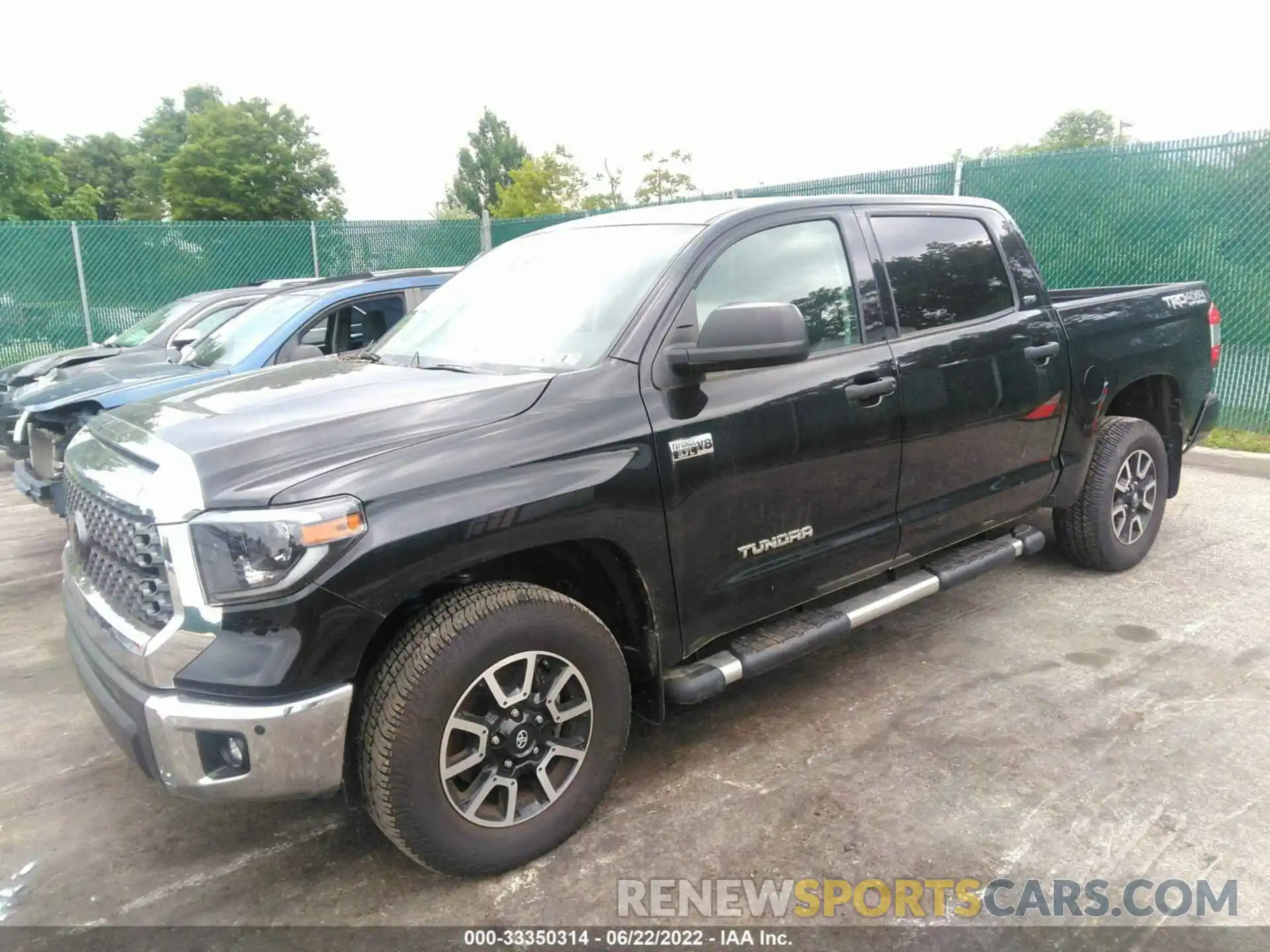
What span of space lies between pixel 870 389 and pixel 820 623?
2.99ft

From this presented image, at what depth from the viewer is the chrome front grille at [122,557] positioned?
230 centimetres

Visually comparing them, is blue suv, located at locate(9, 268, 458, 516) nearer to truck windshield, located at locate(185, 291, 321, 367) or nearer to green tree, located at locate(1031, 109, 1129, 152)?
truck windshield, located at locate(185, 291, 321, 367)

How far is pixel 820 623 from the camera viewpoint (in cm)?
336

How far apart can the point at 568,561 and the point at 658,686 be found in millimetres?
548

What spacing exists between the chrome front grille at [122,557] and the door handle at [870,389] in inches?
91.5

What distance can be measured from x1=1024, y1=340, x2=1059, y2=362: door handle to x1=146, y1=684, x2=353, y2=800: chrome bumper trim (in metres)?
3.31

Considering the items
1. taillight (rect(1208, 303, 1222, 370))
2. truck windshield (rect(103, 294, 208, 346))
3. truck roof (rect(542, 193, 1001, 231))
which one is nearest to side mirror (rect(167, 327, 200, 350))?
truck windshield (rect(103, 294, 208, 346))

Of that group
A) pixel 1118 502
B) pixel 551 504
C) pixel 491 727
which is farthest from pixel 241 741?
pixel 1118 502

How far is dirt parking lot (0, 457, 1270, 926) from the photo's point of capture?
260cm

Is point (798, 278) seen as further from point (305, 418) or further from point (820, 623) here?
point (305, 418)

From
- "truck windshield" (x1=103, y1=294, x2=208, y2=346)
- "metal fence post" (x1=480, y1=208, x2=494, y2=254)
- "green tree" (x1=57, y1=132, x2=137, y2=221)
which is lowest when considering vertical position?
"truck windshield" (x1=103, y1=294, x2=208, y2=346)

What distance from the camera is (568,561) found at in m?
2.76

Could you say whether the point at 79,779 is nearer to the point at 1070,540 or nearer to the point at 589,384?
the point at 589,384

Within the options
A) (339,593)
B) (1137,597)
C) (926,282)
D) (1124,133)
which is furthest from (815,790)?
(1124,133)
